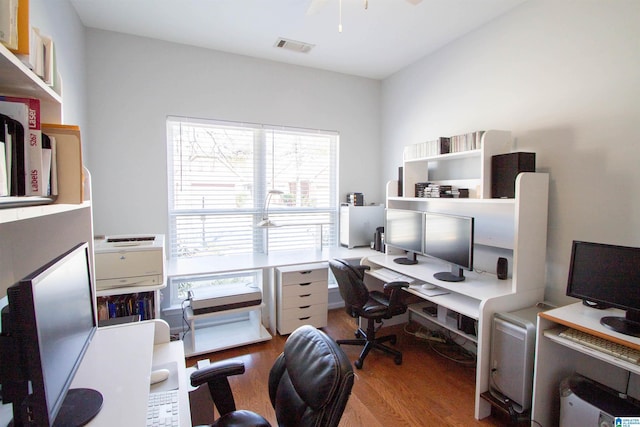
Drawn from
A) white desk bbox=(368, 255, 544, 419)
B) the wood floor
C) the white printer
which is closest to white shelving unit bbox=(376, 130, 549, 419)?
white desk bbox=(368, 255, 544, 419)

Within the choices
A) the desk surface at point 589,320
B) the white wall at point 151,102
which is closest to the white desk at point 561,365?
the desk surface at point 589,320

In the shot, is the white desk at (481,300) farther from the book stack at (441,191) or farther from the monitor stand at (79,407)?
the monitor stand at (79,407)

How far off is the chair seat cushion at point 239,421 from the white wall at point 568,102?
2142 mm

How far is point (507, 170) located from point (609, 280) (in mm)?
870

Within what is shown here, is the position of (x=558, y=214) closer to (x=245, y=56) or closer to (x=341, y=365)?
(x=341, y=365)

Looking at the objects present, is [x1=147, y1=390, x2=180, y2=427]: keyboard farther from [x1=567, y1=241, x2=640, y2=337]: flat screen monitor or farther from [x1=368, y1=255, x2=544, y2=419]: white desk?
[x1=567, y1=241, x2=640, y2=337]: flat screen monitor

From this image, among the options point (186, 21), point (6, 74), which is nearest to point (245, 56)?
point (186, 21)

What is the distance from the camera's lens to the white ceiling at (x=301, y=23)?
2.41 m

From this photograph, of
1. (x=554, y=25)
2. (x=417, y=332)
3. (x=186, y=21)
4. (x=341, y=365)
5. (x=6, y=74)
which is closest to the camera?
(x=6, y=74)

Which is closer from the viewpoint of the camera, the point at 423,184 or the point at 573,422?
the point at 573,422

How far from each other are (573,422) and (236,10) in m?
3.48

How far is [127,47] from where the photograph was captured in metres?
2.87

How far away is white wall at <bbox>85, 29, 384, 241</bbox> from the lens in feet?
9.26

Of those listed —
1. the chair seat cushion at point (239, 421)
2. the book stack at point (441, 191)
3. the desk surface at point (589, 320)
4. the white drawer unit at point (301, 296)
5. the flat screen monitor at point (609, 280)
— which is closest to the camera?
the chair seat cushion at point (239, 421)
